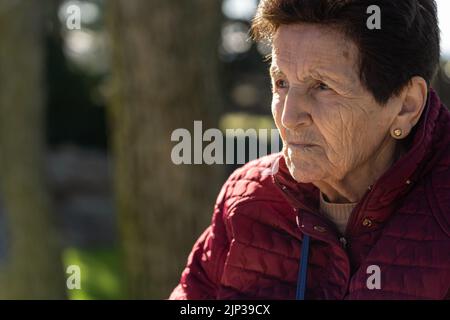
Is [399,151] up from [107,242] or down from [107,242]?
up

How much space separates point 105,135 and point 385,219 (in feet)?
51.1

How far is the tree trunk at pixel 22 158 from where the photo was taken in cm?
790

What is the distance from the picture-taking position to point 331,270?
2.52m

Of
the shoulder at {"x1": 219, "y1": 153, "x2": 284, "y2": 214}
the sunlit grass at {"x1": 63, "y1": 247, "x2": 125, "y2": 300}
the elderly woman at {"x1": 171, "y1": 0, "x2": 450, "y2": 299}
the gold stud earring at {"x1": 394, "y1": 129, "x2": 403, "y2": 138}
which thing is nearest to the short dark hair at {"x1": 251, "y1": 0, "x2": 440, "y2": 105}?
the elderly woman at {"x1": 171, "y1": 0, "x2": 450, "y2": 299}

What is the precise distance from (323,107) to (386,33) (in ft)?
0.93

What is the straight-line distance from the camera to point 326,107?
98.7 inches

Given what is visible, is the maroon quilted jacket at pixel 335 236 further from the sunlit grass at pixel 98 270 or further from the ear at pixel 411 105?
the sunlit grass at pixel 98 270

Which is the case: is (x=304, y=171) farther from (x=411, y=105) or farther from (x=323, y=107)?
(x=411, y=105)

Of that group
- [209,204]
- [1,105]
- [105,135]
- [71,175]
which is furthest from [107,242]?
[209,204]

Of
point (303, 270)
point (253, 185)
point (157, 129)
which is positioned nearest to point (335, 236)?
point (303, 270)

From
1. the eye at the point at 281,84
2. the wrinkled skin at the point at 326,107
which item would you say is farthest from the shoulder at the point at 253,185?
the eye at the point at 281,84

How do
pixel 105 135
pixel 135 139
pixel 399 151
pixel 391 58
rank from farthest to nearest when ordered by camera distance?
1. pixel 105 135
2. pixel 135 139
3. pixel 399 151
4. pixel 391 58

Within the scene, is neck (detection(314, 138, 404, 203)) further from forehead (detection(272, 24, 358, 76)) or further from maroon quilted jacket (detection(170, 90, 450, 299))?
forehead (detection(272, 24, 358, 76))
